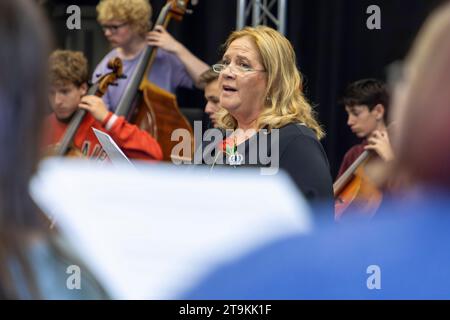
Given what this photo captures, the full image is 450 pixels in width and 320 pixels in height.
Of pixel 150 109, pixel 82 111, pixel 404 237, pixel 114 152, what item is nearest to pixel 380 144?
pixel 150 109

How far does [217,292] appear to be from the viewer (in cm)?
83

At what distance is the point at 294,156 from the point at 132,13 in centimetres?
160

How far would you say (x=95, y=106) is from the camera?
10.4 feet

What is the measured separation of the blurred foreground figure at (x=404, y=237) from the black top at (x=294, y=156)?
1126 mm

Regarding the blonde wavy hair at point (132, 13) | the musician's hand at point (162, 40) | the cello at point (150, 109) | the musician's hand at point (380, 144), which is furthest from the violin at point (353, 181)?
the blonde wavy hair at point (132, 13)

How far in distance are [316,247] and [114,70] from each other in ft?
8.56

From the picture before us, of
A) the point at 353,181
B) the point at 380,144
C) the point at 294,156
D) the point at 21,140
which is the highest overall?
the point at 21,140

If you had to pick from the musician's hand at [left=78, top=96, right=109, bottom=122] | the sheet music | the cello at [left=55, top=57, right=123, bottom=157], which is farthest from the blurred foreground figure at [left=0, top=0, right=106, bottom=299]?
the musician's hand at [left=78, top=96, right=109, bottom=122]

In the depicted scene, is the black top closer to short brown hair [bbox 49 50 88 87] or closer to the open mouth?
the open mouth

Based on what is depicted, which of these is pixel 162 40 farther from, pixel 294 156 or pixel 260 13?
pixel 294 156

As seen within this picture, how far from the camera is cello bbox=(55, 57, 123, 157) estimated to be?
3.02 meters

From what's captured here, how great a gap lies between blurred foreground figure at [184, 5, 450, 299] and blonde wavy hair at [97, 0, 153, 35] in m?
2.67
